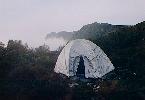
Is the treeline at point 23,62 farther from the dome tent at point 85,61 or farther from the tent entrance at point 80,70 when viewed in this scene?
the tent entrance at point 80,70

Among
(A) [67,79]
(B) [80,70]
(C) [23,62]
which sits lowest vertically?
(A) [67,79]

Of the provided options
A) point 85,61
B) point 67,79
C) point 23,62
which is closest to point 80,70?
point 85,61

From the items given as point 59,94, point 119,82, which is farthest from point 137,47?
point 59,94

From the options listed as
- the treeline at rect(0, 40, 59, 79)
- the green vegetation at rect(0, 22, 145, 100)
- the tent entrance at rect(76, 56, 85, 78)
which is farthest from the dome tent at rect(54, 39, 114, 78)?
the treeline at rect(0, 40, 59, 79)

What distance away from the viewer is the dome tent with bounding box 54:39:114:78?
20234 millimetres

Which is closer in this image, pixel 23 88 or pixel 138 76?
pixel 23 88

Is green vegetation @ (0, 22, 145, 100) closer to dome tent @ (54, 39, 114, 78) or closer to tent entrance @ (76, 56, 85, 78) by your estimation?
dome tent @ (54, 39, 114, 78)

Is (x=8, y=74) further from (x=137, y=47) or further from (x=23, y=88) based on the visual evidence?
(x=137, y=47)

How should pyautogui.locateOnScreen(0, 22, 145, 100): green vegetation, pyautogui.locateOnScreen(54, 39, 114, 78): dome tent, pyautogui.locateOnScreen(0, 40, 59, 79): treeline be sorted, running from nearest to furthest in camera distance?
1. pyautogui.locateOnScreen(0, 22, 145, 100): green vegetation
2. pyautogui.locateOnScreen(0, 40, 59, 79): treeline
3. pyautogui.locateOnScreen(54, 39, 114, 78): dome tent

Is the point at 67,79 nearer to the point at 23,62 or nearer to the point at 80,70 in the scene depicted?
the point at 80,70

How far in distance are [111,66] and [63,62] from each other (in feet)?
9.14

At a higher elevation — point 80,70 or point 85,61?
point 85,61

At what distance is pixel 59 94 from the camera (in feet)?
54.9

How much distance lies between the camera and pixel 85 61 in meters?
20.5
